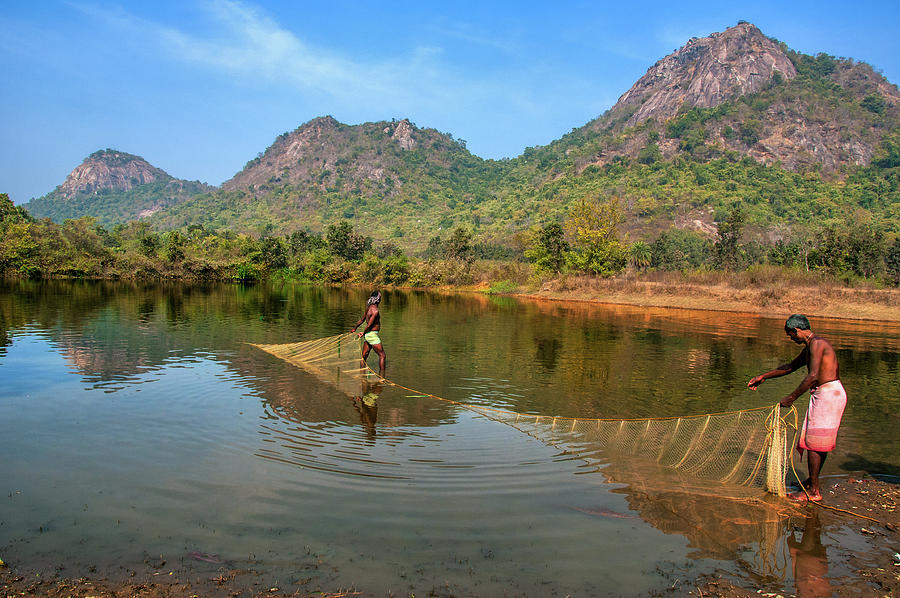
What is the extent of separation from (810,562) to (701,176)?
13448 cm

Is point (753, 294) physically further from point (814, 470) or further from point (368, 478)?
point (368, 478)

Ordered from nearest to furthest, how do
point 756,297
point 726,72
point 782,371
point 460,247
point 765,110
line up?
1. point 782,371
2. point 756,297
3. point 460,247
4. point 765,110
5. point 726,72

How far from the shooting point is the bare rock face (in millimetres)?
173250

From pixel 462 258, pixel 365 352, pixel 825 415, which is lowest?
pixel 365 352

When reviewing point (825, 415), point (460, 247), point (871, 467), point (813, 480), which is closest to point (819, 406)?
point (825, 415)

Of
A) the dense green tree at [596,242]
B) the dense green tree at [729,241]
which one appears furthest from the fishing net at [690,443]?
the dense green tree at [729,241]

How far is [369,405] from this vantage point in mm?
10469

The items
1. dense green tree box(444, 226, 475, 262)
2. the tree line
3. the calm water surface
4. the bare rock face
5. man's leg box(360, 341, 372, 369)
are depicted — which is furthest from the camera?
the bare rock face

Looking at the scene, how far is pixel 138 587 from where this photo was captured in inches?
162

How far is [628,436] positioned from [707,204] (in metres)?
113

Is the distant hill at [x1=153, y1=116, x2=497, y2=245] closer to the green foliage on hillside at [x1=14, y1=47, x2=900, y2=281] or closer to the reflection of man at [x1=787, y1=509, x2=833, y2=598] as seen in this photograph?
the green foliage on hillside at [x1=14, y1=47, x2=900, y2=281]

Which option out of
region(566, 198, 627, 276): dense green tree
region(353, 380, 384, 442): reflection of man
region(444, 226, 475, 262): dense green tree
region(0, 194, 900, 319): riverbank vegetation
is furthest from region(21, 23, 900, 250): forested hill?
region(353, 380, 384, 442): reflection of man

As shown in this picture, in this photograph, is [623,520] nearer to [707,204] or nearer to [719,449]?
[719,449]

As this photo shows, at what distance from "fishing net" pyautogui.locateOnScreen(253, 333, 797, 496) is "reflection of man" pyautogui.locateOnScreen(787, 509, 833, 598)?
2.98ft
